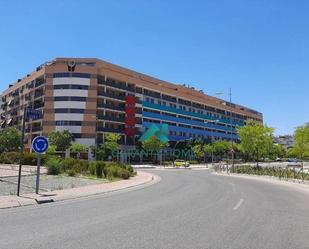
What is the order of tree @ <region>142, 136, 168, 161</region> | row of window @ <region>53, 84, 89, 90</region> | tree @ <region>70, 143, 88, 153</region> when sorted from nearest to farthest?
tree @ <region>70, 143, 88, 153</region> < row of window @ <region>53, 84, 89, 90</region> < tree @ <region>142, 136, 168, 161</region>

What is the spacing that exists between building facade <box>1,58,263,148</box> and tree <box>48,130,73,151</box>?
196 inches

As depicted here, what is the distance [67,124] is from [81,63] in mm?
14731

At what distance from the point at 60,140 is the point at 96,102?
13.3m

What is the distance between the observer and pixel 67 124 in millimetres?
87812

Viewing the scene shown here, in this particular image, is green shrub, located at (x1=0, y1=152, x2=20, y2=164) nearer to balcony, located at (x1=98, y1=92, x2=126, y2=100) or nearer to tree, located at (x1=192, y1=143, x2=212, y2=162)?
balcony, located at (x1=98, y1=92, x2=126, y2=100)

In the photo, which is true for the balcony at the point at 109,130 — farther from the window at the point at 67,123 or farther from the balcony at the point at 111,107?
the balcony at the point at 111,107

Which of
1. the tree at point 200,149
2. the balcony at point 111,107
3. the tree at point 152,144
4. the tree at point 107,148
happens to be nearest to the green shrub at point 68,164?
the tree at point 107,148

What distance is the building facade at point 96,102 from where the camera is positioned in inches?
3469

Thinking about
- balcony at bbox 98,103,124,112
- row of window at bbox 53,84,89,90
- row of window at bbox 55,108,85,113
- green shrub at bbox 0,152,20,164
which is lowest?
green shrub at bbox 0,152,20,164

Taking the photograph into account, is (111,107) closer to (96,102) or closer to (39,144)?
(96,102)

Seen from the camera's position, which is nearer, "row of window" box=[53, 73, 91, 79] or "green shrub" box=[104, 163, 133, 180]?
"green shrub" box=[104, 163, 133, 180]

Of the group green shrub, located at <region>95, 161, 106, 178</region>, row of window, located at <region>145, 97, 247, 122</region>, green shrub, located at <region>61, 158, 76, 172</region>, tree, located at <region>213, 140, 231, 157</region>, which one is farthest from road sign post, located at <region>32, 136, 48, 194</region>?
tree, located at <region>213, 140, 231, 157</region>

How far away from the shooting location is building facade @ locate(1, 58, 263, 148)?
88.1 metres

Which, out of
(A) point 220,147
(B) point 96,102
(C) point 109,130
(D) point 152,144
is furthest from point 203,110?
(B) point 96,102
